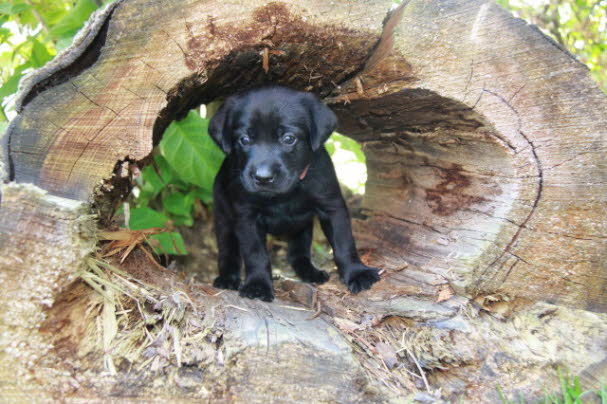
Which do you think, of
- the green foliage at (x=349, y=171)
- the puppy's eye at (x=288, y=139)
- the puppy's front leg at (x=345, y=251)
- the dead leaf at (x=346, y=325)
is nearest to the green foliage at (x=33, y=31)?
the puppy's eye at (x=288, y=139)

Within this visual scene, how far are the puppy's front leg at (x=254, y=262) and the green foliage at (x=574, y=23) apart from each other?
12.4 ft

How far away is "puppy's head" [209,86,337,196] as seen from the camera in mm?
2723

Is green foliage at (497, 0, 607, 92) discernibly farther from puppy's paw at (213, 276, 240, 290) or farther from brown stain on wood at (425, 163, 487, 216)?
puppy's paw at (213, 276, 240, 290)

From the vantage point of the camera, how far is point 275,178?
2.66 m

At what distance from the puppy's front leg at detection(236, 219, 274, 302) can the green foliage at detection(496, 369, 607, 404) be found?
48.7 inches

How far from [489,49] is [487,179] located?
0.65m

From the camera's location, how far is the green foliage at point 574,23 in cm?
502

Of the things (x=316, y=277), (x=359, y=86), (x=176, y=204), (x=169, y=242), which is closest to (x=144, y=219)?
(x=169, y=242)

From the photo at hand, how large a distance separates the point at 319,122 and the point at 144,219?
3.78ft

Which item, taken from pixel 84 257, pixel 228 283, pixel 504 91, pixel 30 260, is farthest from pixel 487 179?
pixel 30 260

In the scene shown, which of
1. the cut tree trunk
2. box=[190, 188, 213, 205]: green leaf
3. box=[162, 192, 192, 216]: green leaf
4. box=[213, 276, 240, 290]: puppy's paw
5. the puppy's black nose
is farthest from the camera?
box=[190, 188, 213, 205]: green leaf

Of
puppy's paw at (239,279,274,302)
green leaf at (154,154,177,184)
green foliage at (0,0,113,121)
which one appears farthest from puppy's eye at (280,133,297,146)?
green foliage at (0,0,113,121)

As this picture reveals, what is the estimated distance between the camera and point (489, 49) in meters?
2.22

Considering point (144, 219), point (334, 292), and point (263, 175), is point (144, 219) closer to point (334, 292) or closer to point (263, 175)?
point (263, 175)
